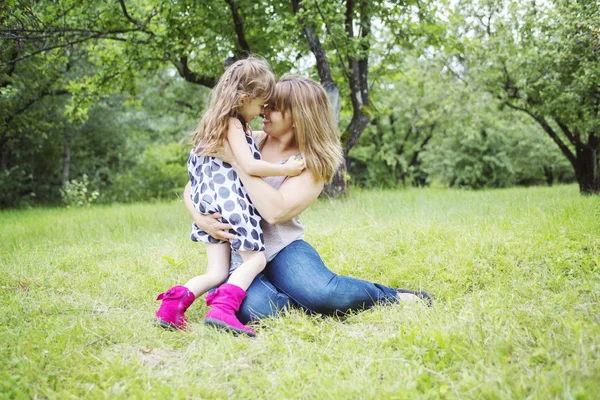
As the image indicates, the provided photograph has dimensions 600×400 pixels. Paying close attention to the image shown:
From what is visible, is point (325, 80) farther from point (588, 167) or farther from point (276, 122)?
point (588, 167)

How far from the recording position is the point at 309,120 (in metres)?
2.92

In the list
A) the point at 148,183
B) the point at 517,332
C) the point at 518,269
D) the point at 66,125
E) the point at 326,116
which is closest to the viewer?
the point at 517,332

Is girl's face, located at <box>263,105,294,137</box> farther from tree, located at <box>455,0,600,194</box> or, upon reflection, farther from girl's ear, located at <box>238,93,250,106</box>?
tree, located at <box>455,0,600,194</box>

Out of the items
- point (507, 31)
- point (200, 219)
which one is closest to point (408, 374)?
point (200, 219)

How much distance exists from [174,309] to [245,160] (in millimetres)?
916

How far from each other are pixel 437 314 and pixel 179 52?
599 centimetres

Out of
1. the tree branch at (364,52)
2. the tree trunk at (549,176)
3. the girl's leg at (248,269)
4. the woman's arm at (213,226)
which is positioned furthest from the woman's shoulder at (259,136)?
the tree trunk at (549,176)

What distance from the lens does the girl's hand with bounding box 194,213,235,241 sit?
2775 millimetres

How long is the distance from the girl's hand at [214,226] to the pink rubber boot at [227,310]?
29 centimetres

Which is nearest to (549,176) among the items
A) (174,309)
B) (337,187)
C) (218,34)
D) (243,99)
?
(337,187)

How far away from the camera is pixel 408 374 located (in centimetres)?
206

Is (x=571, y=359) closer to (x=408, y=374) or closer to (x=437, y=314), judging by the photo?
(x=408, y=374)

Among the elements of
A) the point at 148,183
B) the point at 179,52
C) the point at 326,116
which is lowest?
the point at 148,183

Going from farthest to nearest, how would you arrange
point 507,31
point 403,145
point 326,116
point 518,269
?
point 403,145 < point 507,31 < point 518,269 < point 326,116
